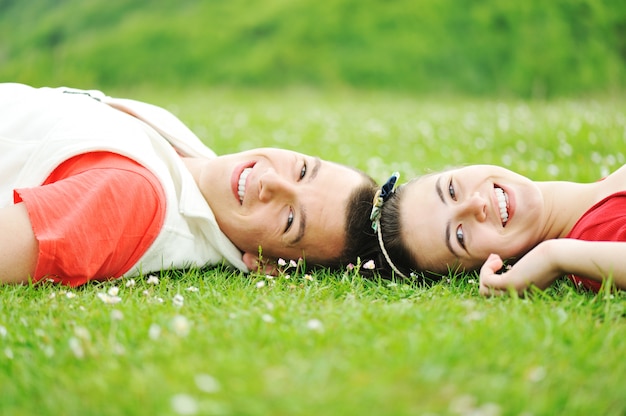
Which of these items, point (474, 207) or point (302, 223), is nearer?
point (474, 207)

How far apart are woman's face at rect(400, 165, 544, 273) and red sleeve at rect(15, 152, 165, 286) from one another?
5.32 ft

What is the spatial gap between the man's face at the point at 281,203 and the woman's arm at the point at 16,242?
120cm

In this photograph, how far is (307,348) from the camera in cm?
281

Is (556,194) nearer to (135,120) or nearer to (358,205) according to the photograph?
(358,205)

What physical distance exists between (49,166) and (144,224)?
0.71m

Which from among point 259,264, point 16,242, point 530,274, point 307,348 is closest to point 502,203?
point 530,274

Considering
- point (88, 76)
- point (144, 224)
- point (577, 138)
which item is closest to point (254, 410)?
point (144, 224)

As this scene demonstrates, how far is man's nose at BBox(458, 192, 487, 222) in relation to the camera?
400cm

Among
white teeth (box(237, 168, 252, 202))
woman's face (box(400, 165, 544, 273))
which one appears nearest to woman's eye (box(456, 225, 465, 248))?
woman's face (box(400, 165, 544, 273))

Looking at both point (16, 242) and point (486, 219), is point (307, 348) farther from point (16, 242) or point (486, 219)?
point (16, 242)

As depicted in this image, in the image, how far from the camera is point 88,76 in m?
22.7

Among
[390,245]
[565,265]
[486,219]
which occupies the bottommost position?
[390,245]

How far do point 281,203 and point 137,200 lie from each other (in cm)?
91

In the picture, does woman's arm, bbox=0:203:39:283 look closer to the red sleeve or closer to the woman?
the red sleeve
